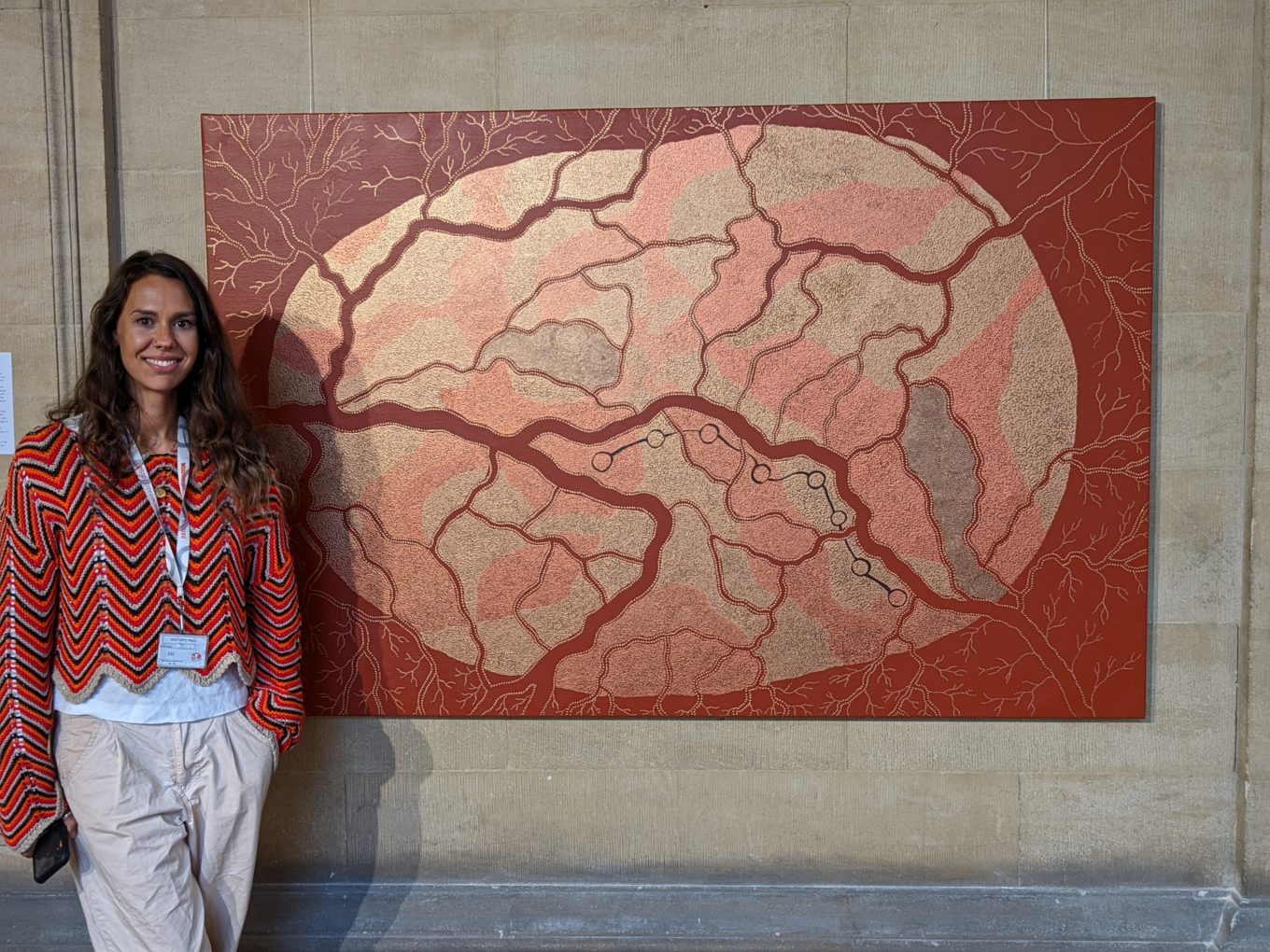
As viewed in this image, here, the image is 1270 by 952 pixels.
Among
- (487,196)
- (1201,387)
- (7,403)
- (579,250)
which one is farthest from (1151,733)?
(7,403)

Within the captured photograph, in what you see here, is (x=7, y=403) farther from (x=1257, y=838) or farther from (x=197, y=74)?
(x=1257, y=838)

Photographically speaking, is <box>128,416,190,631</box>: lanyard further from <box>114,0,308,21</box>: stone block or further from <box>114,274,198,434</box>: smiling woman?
<box>114,0,308,21</box>: stone block

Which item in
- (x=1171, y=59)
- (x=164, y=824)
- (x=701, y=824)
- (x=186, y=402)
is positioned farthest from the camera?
(x=701, y=824)

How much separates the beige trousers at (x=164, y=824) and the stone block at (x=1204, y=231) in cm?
222

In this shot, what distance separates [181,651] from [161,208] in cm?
111

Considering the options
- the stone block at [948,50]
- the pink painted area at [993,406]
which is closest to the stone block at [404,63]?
the stone block at [948,50]

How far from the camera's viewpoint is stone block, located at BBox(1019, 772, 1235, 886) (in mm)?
2117

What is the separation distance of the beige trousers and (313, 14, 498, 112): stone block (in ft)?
4.65

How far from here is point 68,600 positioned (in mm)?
1588

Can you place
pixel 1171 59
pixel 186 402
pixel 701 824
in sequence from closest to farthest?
pixel 186 402 < pixel 1171 59 < pixel 701 824

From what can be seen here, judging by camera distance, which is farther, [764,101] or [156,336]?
[764,101]

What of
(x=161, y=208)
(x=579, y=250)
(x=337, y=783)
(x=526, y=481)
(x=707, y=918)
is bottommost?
(x=707, y=918)

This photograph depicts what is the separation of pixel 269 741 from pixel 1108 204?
2.13 metres

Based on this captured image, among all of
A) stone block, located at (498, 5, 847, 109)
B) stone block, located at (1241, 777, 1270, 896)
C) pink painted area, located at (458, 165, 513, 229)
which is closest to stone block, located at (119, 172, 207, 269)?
pink painted area, located at (458, 165, 513, 229)
